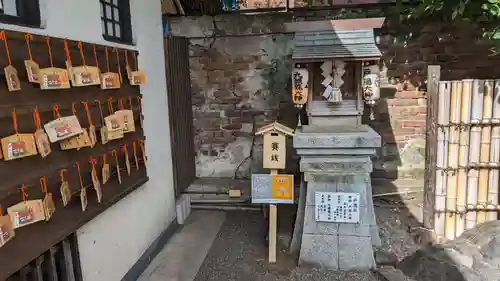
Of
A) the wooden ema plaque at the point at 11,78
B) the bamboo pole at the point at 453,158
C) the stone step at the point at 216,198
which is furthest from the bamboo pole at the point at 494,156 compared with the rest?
the wooden ema plaque at the point at 11,78

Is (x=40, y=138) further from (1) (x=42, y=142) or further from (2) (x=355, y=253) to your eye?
(2) (x=355, y=253)

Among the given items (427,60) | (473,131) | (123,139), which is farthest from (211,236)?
(427,60)

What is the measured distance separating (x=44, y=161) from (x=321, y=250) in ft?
8.11

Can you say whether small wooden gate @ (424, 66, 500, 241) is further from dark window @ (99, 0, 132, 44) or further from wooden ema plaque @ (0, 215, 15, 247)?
wooden ema plaque @ (0, 215, 15, 247)

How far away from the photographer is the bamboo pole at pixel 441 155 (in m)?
3.92

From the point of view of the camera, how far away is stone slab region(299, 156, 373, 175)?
365 cm

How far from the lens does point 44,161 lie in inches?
91.4

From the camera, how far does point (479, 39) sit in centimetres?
464

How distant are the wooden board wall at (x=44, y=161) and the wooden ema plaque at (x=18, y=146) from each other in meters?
0.05

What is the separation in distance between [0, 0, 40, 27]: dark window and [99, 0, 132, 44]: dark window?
912 mm

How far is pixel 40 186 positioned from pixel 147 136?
1.65 meters

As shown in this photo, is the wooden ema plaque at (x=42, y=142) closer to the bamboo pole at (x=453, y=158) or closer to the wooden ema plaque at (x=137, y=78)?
the wooden ema plaque at (x=137, y=78)

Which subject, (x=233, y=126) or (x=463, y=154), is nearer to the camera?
(x=463, y=154)

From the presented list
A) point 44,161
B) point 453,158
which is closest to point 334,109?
point 453,158
